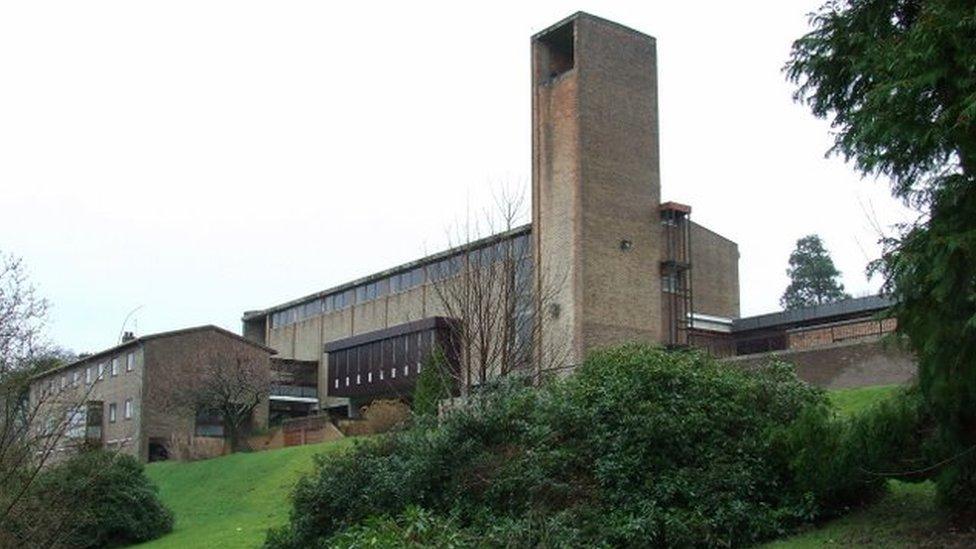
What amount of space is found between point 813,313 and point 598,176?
38.7ft

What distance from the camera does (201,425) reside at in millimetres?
56531

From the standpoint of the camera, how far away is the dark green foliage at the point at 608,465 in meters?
12.8

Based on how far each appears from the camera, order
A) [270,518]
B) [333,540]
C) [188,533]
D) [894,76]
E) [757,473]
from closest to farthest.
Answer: [894,76]
[757,473]
[333,540]
[270,518]
[188,533]

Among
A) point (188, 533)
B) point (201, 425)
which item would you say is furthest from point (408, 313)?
point (188, 533)

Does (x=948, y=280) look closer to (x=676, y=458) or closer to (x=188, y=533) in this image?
(x=676, y=458)

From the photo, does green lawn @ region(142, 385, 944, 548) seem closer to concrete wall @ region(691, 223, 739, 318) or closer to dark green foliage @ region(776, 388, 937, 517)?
dark green foliage @ region(776, 388, 937, 517)

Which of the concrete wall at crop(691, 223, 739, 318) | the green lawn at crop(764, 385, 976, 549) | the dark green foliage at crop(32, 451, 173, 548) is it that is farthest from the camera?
the concrete wall at crop(691, 223, 739, 318)

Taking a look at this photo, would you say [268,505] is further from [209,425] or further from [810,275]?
[810,275]

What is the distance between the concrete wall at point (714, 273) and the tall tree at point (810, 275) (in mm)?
20821

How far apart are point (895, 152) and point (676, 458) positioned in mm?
5335

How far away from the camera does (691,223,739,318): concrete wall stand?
5638 cm

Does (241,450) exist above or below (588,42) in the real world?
below

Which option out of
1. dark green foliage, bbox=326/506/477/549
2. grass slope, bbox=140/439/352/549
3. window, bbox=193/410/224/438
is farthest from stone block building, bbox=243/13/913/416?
dark green foliage, bbox=326/506/477/549

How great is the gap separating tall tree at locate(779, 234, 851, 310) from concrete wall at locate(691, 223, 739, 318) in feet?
68.3
